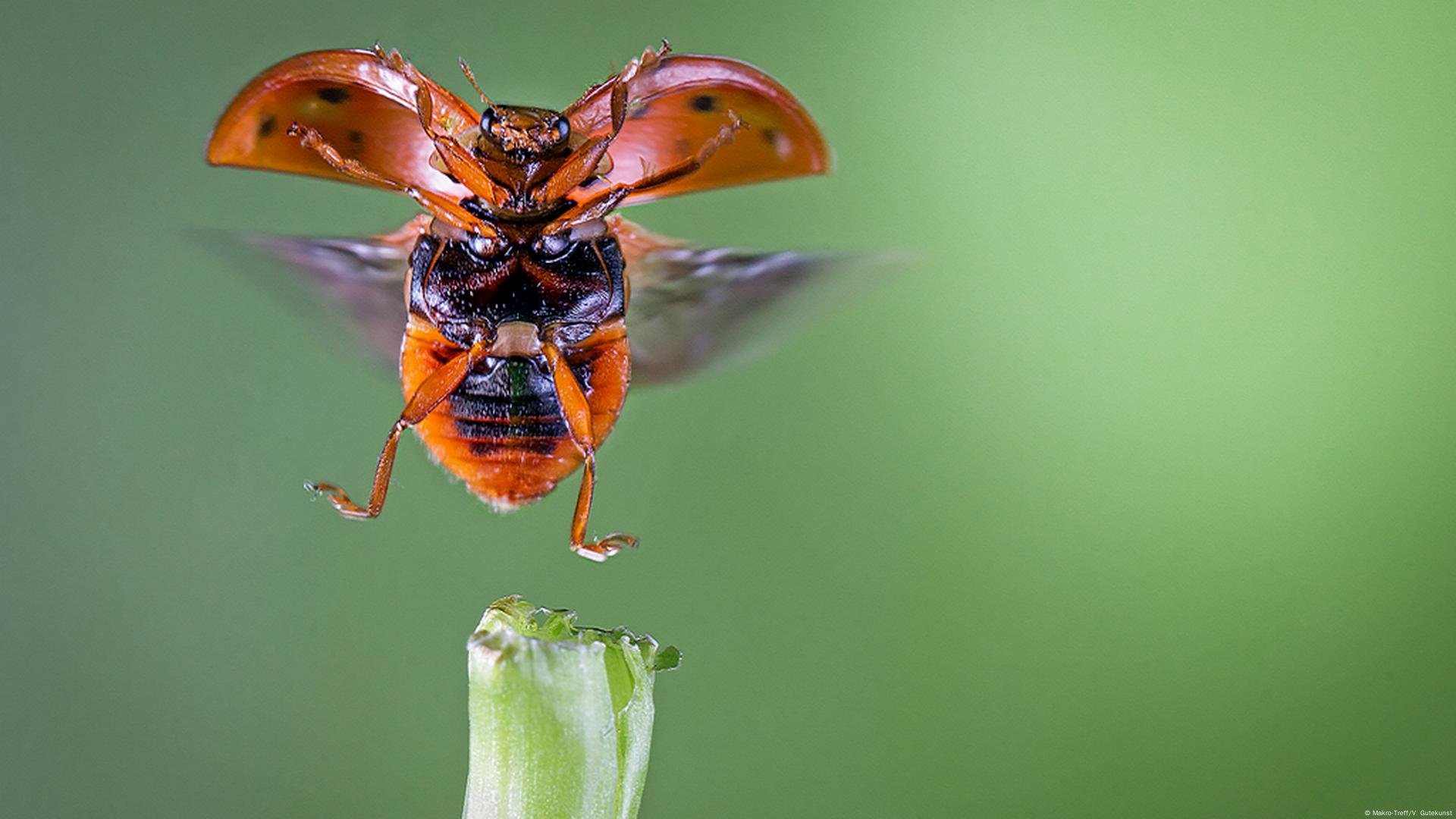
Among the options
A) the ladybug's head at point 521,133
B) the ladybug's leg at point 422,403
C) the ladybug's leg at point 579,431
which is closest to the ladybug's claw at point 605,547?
the ladybug's leg at point 579,431

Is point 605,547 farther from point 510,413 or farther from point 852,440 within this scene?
point 852,440

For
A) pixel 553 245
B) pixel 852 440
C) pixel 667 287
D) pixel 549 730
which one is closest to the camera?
pixel 549 730

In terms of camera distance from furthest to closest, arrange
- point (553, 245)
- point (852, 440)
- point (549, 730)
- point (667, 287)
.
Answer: point (852, 440) → point (667, 287) → point (553, 245) → point (549, 730)

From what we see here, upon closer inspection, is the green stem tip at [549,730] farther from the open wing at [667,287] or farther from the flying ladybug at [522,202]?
the open wing at [667,287]

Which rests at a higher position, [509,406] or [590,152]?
[590,152]

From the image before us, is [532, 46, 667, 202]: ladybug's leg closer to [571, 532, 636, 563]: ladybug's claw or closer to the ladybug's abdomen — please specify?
the ladybug's abdomen

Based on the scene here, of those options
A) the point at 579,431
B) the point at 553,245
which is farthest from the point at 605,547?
the point at 553,245
